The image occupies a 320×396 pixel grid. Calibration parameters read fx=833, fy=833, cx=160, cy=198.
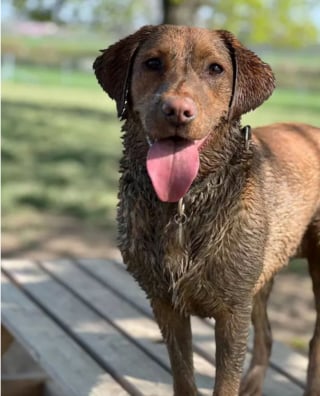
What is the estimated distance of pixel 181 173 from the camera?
2.74 m

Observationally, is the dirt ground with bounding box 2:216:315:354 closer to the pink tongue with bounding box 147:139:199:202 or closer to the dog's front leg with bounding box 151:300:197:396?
the dog's front leg with bounding box 151:300:197:396

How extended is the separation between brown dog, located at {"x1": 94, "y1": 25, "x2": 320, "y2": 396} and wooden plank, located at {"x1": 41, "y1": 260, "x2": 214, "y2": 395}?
2.95ft

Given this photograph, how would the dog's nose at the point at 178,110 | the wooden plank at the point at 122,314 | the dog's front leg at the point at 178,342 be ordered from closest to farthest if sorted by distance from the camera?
1. the dog's nose at the point at 178,110
2. the dog's front leg at the point at 178,342
3. the wooden plank at the point at 122,314

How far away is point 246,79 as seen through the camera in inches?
115

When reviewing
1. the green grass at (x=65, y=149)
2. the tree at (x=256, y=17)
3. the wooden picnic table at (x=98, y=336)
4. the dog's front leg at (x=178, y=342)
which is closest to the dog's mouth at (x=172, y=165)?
the dog's front leg at (x=178, y=342)

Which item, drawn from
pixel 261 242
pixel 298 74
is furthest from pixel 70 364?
pixel 298 74

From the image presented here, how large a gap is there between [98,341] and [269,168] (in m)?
1.62

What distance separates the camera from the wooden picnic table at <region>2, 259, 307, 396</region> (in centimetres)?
402

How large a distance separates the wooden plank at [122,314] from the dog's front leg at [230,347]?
0.78 m

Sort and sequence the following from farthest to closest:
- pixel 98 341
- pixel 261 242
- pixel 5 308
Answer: pixel 5 308 < pixel 98 341 < pixel 261 242

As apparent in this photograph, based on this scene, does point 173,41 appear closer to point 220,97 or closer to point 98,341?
point 220,97

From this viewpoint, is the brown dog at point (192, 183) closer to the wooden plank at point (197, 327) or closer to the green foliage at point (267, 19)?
the wooden plank at point (197, 327)

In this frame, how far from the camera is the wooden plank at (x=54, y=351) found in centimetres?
390

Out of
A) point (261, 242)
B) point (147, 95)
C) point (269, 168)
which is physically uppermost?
point (147, 95)
